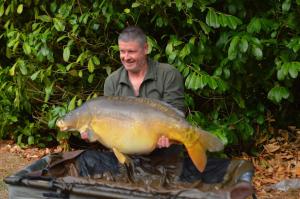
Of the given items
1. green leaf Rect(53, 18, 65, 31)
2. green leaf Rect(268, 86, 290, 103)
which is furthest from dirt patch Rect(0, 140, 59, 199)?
green leaf Rect(268, 86, 290, 103)

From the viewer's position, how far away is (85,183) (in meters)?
2.66

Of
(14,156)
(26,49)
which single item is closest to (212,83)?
(26,49)

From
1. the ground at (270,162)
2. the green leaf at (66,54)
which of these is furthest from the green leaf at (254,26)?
the green leaf at (66,54)

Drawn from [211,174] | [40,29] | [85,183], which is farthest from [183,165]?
[40,29]

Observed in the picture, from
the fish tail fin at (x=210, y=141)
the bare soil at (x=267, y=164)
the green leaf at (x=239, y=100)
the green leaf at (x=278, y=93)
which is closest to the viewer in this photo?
the fish tail fin at (x=210, y=141)

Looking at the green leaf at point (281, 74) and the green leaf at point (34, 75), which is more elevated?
the green leaf at point (281, 74)

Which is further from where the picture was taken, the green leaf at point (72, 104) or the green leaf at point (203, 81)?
the green leaf at point (72, 104)

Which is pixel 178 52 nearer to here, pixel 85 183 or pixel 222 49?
pixel 222 49

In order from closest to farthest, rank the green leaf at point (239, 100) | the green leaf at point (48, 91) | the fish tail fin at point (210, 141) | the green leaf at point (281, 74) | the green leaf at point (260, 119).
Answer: the fish tail fin at point (210, 141) → the green leaf at point (281, 74) → the green leaf at point (239, 100) → the green leaf at point (260, 119) → the green leaf at point (48, 91)

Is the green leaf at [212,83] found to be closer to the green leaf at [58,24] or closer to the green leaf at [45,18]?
the green leaf at [58,24]

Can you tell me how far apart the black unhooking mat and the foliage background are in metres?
0.82

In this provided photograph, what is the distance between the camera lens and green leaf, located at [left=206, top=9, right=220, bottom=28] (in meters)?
3.63

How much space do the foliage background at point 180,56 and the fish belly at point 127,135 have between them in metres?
1.09

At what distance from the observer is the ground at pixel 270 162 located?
3980 millimetres
